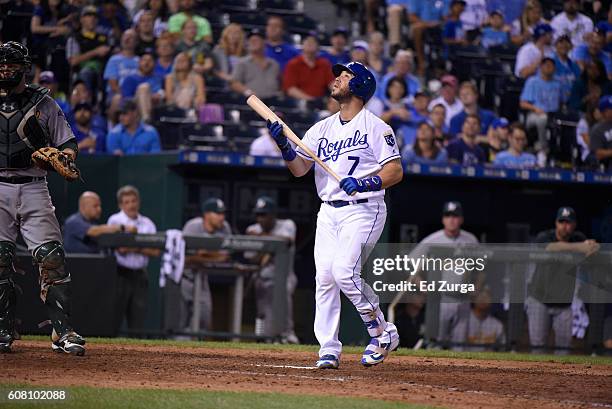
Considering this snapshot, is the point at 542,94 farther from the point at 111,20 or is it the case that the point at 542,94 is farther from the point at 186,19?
the point at 111,20

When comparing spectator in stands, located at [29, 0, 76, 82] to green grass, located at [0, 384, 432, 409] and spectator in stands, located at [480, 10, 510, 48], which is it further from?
green grass, located at [0, 384, 432, 409]

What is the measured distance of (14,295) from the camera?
26.0ft

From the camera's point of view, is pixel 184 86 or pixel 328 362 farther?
pixel 184 86

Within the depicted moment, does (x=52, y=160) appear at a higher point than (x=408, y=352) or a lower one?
higher

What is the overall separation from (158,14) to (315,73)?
2.13 m

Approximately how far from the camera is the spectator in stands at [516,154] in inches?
553

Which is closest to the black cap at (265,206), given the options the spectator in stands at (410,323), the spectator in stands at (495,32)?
the spectator in stands at (410,323)

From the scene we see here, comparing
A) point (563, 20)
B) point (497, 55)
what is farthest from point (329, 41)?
point (563, 20)

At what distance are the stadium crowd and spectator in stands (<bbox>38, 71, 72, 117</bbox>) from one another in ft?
0.07

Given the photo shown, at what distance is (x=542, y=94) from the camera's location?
15.9m

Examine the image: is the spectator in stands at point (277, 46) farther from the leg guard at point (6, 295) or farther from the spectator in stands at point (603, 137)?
the leg guard at point (6, 295)

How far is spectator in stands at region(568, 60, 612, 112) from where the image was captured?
16.2 meters

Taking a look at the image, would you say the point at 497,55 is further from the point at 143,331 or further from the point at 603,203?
the point at 143,331

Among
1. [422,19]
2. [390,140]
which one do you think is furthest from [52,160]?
[422,19]
